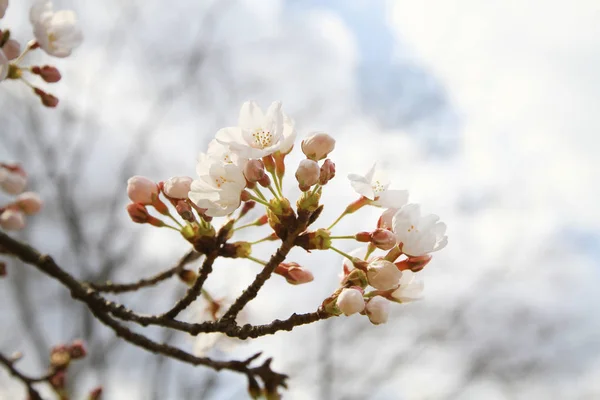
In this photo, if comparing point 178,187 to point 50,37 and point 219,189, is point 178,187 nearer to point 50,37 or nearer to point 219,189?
point 219,189

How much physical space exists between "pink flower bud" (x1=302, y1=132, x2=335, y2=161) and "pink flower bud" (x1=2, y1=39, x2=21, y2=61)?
2.75 ft

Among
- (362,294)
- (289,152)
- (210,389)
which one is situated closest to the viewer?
(362,294)

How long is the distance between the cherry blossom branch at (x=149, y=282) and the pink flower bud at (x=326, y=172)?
1.93 feet

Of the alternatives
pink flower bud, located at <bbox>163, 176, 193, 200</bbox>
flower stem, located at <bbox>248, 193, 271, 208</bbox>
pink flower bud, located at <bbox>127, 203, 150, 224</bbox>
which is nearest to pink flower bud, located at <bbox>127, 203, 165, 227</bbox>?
pink flower bud, located at <bbox>127, 203, 150, 224</bbox>

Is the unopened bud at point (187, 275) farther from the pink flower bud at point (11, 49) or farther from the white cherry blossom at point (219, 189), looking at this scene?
the pink flower bud at point (11, 49)

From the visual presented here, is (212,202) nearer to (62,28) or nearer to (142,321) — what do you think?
(142,321)

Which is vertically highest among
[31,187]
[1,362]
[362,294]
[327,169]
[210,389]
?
[31,187]

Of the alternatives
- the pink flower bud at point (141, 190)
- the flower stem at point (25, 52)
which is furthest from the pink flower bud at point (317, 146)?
the flower stem at point (25, 52)

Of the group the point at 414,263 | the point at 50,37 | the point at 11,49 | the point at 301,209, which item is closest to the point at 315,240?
the point at 301,209

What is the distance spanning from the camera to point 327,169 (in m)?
1.10

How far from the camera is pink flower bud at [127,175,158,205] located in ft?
4.10

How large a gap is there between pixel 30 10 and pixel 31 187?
6040mm

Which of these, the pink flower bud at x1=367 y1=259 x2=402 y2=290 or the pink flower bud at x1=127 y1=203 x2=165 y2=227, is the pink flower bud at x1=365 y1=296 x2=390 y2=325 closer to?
the pink flower bud at x1=367 y1=259 x2=402 y2=290

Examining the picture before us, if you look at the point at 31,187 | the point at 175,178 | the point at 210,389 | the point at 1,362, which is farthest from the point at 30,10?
the point at 210,389
